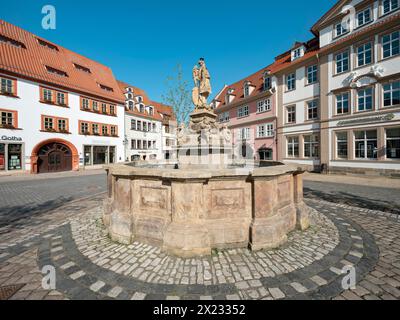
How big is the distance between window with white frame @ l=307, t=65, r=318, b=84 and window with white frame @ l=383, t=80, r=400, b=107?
565 cm

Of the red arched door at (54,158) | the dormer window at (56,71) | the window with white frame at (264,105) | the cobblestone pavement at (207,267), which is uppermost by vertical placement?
the dormer window at (56,71)

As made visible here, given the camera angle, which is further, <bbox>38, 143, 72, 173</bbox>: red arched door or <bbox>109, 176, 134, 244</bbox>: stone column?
<bbox>38, 143, 72, 173</bbox>: red arched door

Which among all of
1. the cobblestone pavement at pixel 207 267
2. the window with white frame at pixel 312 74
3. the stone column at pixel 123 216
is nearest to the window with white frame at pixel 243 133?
the window with white frame at pixel 312 74

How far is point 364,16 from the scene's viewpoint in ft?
48.0

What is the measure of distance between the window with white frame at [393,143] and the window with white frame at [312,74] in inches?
304

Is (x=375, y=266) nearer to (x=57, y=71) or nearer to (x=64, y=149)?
(x=64, y=149)

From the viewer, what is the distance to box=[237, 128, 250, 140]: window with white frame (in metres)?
26.1

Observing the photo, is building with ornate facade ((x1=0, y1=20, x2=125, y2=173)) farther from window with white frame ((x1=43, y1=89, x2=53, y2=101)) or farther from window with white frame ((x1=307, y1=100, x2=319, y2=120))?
window with white frame ((x1=307, y1=100, x2=319, y2=120))

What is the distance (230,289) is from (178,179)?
1.76m

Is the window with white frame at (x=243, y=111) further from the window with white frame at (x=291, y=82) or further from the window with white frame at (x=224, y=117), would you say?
the window with white frame at (x=291, y=82)

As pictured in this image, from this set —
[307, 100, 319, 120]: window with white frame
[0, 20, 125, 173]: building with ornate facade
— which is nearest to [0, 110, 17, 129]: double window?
[0, 20, 125, 173]: building with ornate facade

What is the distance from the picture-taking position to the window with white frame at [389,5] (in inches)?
513

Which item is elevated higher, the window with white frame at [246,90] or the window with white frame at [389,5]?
the window with white frame at [389,5]

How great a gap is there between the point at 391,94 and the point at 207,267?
18.4 m
